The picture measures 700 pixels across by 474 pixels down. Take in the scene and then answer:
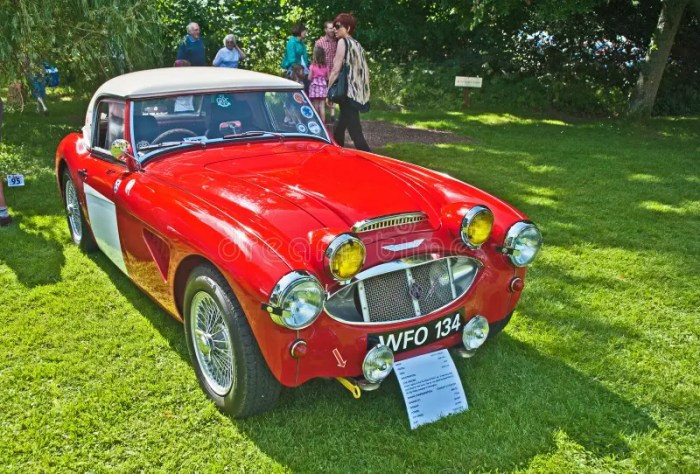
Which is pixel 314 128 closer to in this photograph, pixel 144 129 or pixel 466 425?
pixel 144 129

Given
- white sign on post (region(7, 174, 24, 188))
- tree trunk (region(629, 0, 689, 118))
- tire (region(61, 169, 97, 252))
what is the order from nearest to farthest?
tire (region(61, 169, 97, 252))
white sign on post (region(7, 174, 24, 188))
tree trunk (region(629, 0, 689, 118))

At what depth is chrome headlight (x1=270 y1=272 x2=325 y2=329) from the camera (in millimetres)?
2506

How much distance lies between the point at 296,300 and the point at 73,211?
11.3ft

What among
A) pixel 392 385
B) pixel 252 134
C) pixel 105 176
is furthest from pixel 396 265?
pixel 105 176

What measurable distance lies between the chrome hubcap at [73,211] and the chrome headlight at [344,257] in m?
3.18

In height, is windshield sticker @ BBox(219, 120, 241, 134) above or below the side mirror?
above

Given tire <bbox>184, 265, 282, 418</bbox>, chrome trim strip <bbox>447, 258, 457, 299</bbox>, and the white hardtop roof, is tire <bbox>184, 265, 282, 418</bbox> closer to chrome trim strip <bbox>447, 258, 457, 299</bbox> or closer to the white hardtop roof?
chrome trim strip <bbox>447, 258, 457, 299</bbox>

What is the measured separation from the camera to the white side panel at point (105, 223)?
12.9 ft

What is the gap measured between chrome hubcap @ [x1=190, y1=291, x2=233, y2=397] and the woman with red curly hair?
183 inches

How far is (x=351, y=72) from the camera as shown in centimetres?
723

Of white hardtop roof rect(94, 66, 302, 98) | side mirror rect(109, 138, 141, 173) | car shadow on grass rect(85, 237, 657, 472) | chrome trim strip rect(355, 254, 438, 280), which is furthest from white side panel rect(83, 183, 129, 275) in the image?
chrome trim strip rect(355, 254, 438, 280)

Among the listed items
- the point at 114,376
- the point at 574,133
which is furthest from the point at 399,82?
the point at 114,376

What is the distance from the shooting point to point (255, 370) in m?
2.76

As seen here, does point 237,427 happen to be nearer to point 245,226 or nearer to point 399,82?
point 245,226
